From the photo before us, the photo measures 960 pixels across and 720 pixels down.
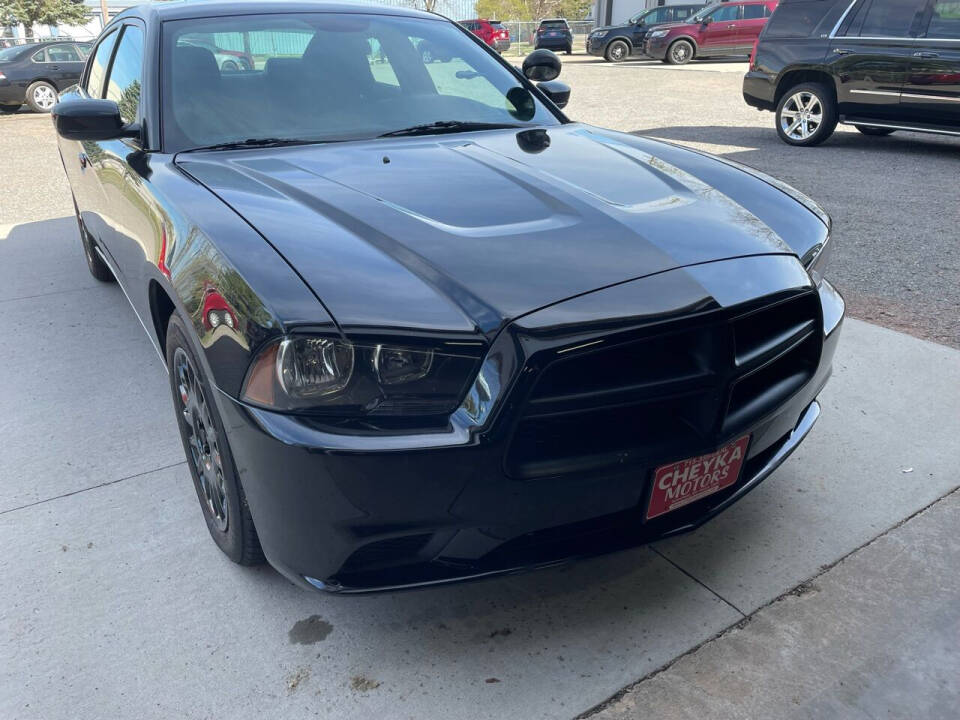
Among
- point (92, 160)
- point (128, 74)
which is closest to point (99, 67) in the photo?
point (92, 160)

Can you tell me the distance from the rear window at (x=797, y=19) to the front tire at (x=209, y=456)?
865 centimetres

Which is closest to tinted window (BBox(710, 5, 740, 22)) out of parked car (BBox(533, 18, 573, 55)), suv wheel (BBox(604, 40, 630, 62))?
suv wheel (BBox(604, 40, 630, 62))

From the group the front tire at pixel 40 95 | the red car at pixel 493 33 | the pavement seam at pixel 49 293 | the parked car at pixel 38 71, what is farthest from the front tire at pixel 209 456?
the red car at pixel 493 33

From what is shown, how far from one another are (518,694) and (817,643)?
81cm

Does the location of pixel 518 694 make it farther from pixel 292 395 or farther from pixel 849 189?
pixel 849 189

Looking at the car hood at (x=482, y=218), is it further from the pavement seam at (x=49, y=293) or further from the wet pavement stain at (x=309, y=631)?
the pavement seam at (x=49, y=293)

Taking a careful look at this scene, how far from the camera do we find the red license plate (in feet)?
6.26

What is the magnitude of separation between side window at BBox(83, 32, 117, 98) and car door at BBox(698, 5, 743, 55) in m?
19.8

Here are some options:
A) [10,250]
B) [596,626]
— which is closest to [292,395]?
[596,626]

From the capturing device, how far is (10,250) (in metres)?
5.95

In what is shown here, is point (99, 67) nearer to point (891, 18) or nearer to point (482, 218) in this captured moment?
point (482, 218)

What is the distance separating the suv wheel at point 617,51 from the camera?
2403 cm

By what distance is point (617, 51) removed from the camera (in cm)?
2417

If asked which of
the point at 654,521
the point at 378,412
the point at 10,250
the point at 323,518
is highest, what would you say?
the point at 378,412
